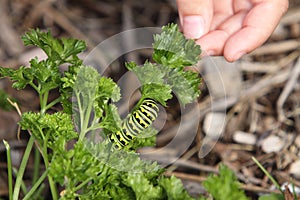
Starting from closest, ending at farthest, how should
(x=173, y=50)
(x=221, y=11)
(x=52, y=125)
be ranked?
(x=52, y=125) < (x=173, y=50) < (x=221, y=11)

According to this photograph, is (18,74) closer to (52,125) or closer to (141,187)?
(52,125)

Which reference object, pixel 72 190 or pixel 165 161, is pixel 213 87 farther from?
pixel 72 190

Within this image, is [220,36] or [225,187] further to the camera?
[220,36]

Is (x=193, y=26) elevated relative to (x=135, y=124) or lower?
elevated

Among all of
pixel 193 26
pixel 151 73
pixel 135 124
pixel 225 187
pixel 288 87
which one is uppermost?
pixel 193 26

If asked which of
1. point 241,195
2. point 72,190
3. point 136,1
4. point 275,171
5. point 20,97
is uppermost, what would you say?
point 136,1

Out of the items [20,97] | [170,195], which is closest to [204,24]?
[170,195]

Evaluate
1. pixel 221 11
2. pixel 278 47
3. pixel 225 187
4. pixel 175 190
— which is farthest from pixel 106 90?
pixel 278 47

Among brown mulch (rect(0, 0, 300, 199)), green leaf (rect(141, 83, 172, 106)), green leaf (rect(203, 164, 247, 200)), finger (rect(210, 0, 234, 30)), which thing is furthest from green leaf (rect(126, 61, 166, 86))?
brown mulch (rect(0, 0, 300, 199))
